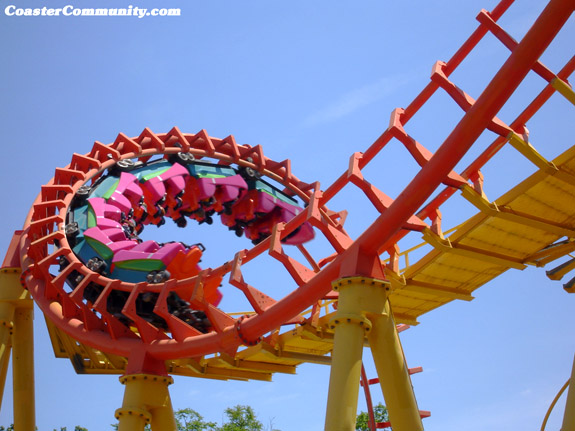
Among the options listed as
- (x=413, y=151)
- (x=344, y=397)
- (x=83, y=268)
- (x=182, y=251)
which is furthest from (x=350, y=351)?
(x=83, y=268)

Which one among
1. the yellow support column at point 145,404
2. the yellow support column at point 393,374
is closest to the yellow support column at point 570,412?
the yellow support column at point 393,374

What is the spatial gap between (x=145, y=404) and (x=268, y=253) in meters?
2.77

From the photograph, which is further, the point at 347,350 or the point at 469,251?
the point at 469,251

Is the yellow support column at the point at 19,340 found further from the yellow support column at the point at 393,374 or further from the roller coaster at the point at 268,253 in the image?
the yellow support column at the point at 393,374

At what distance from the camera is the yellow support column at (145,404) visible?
947cm

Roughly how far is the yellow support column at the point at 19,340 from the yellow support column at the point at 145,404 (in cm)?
249

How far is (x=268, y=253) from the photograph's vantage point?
8.52m

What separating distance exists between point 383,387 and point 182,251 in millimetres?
3773

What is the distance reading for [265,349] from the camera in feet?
33.9

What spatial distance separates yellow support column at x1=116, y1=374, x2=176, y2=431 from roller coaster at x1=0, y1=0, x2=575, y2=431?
0.02m

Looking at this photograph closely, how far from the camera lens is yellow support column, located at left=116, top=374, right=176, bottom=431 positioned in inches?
373

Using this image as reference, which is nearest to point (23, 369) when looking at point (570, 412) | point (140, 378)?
point (140, 378)

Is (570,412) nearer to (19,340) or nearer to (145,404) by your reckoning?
(145,404)

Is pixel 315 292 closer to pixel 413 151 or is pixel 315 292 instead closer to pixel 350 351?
pixel 350 351
